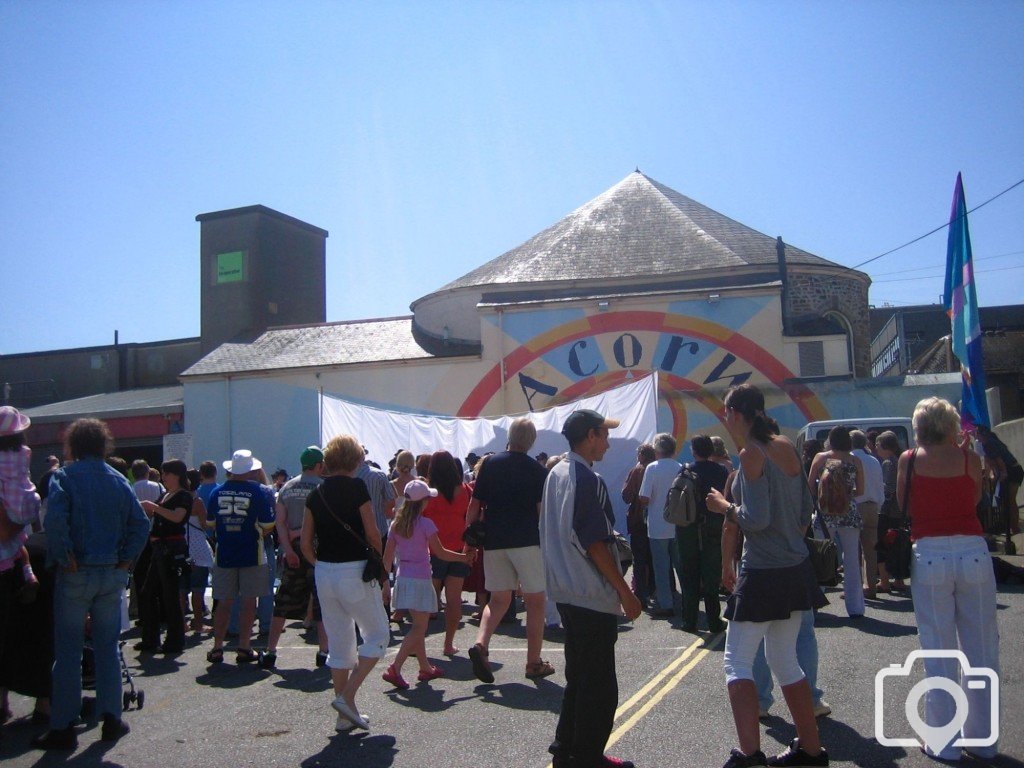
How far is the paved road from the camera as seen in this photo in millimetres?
5539

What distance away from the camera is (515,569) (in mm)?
7512

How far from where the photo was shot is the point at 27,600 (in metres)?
6.16

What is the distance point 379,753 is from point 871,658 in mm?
4020

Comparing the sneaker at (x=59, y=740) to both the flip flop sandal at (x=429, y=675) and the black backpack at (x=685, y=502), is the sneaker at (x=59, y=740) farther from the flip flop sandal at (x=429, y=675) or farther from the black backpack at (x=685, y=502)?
the black backpack at (x=685, y=502)

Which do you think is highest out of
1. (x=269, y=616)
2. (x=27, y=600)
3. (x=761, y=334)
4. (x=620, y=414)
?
(x=761, y=334)

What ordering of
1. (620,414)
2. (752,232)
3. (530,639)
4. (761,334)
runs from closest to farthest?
1. (530,639)
2. (620,414)
3. (761,334)
4. (752,232)

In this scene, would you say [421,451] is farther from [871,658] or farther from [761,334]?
[761,334]

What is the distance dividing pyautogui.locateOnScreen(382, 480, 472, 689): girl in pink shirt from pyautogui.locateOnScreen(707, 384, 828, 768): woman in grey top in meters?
3.28

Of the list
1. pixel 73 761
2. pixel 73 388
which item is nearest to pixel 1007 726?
pixel 73 761

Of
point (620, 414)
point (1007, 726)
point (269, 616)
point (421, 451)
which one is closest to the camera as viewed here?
point (1007, 726)

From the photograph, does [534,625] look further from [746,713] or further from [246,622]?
[746,713]

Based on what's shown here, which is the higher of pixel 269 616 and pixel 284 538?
pixel 284 538

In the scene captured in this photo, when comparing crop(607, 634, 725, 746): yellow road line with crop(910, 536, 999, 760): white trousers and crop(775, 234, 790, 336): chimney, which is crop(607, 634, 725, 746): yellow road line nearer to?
crop(910, 536, 999, 760): white trousers

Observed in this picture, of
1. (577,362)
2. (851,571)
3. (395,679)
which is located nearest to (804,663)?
(395,679)
